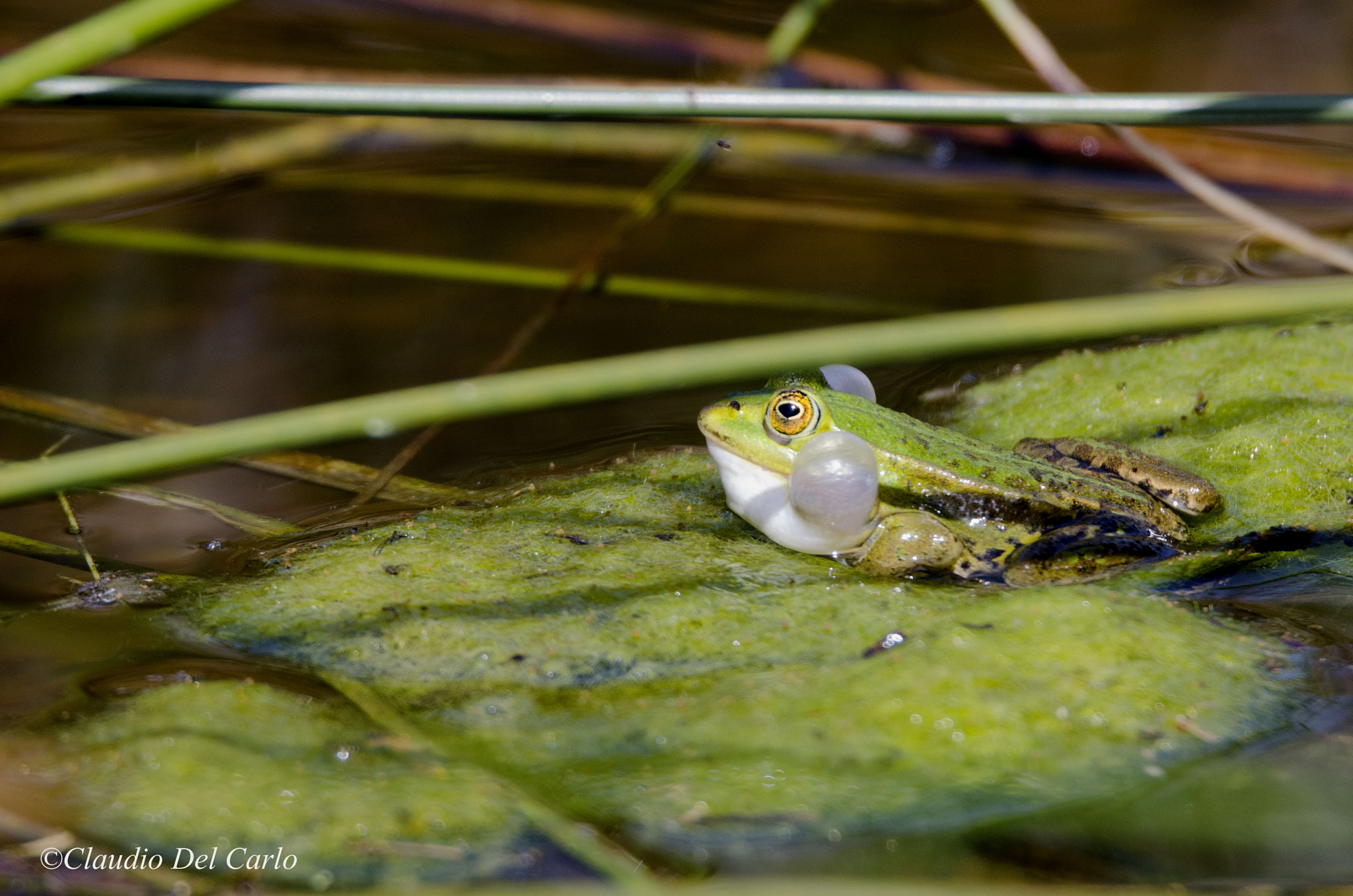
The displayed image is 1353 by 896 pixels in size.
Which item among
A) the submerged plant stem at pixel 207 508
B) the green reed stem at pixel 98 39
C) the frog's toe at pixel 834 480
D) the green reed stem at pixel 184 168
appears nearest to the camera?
the green reed stem at pixel 98 39

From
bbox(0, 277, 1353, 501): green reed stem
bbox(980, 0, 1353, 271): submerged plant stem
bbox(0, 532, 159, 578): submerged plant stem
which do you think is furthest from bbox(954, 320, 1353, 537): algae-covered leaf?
bbox(0, 532, 159, 578): submerged plant stem

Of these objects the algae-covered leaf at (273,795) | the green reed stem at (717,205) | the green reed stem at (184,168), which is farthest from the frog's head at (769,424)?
the green reed stem at (184,168)

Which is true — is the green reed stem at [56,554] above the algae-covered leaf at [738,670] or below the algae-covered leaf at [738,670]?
above

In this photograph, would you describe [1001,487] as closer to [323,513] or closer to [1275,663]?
[1275,663]

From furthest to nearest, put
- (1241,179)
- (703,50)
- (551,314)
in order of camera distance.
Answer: (703,50), (1241,179), (551,314)

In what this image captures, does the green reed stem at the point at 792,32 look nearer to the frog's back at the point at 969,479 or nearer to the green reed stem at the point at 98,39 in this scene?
the frog's back at the point at 969,479

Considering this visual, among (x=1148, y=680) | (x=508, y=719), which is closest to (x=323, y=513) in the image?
(x=508, y=719)
